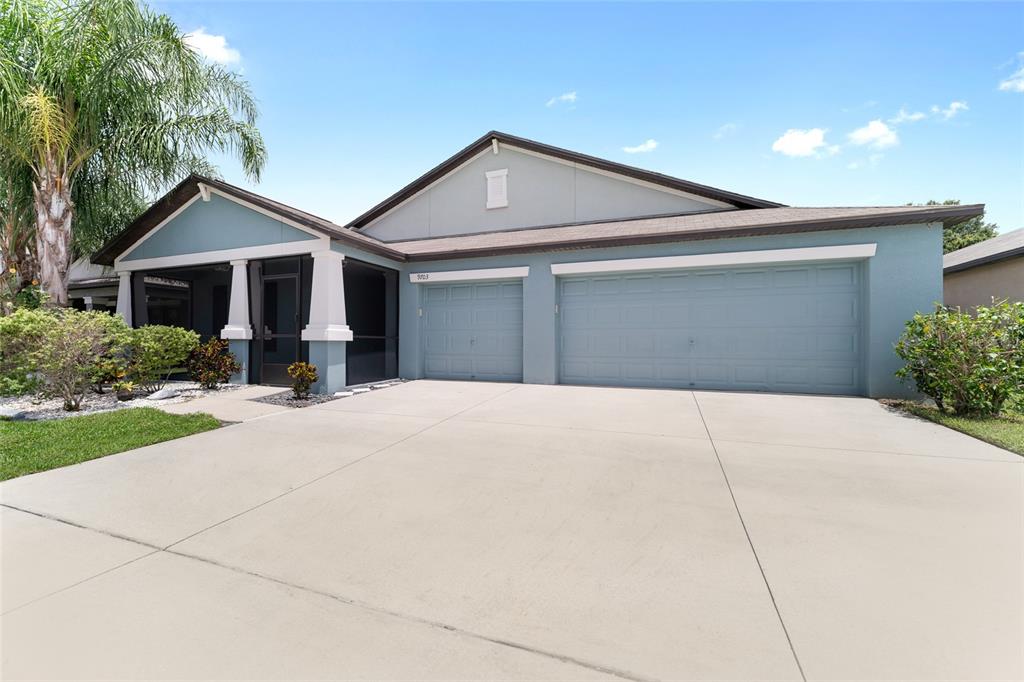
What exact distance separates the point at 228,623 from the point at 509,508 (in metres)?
1.94

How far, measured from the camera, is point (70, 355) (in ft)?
24.1

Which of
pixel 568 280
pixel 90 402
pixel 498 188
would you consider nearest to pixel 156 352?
pixel 90 402

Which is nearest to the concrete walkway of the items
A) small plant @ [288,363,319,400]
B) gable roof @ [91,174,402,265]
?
small plant @ [288,363,319,400]

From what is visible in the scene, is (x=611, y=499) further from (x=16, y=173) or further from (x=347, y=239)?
(x=16, y=173)

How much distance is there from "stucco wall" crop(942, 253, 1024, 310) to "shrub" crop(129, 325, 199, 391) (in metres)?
19.5

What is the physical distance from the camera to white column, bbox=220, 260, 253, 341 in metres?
10.2

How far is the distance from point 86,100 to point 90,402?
22.6 feet

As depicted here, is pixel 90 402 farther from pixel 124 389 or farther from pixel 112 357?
pixel 112 357

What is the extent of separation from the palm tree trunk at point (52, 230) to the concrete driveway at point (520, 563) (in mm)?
8419

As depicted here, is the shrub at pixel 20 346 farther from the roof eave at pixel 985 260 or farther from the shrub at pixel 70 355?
the roof eave at pixel 985 260

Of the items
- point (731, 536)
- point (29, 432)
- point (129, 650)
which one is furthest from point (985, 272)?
point (29, 432)

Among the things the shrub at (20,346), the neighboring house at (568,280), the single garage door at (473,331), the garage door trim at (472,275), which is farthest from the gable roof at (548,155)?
the shrub at (20,346)

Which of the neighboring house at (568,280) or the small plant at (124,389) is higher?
the neighboring house at (568,280)

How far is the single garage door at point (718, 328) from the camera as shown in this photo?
8461mm
